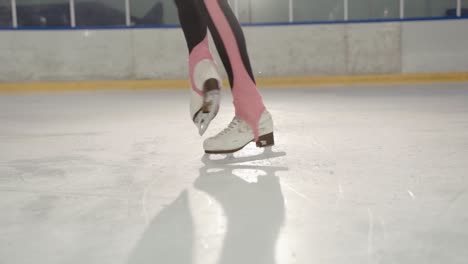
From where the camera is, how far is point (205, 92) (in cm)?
160

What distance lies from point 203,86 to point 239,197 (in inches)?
21.7

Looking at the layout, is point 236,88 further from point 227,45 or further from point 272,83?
point 272,83

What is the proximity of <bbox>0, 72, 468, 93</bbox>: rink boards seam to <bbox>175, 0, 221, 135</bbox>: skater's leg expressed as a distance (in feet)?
12.5

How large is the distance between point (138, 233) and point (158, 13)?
19.9ft

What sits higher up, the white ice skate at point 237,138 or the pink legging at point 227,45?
the pink legging at point 227,45

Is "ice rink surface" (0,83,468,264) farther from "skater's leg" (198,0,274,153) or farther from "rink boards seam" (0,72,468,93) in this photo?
"rink boards seam" (0,72,468,93)

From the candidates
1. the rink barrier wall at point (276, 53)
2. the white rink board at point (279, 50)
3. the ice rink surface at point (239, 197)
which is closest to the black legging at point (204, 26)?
the ice rink surface at point (239, 197)

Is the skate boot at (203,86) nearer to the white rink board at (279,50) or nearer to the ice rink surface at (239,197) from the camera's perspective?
the ice rink surface at (239,197)

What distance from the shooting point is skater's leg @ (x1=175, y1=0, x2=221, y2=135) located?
159 centimetres

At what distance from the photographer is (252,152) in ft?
5.48

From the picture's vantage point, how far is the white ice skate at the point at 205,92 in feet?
5.22

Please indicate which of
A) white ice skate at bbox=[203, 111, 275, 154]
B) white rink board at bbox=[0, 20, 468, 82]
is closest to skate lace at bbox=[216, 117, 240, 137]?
white ice skate at bbox=[203, 111, 275, 154]

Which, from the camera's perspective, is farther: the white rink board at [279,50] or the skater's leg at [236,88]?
the white rink board at [279,50]

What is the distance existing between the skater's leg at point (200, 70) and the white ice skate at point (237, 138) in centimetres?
6
